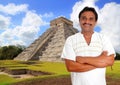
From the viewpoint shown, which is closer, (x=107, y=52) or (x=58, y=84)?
(x=107, y=52)

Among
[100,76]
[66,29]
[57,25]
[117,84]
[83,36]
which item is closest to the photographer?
[100,76]

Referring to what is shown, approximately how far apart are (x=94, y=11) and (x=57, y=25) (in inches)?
1819

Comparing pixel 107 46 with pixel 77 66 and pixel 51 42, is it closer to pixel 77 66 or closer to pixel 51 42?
pixel 77 66

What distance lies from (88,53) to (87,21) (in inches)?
17.0

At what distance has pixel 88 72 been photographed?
3.22 meters

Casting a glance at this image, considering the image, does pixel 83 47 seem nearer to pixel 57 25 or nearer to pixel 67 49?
pixel 67 49

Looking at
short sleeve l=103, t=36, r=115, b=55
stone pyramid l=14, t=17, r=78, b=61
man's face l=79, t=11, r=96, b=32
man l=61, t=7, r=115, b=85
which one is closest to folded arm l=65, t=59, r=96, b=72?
man l=61, t=7, r=115, b=85

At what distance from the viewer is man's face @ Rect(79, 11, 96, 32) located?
3.44 m

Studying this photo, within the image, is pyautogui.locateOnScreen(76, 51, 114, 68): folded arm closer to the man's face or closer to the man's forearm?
the man's forearm

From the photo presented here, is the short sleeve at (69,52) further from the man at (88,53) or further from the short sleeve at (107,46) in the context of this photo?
the short sleeve at (107,46)

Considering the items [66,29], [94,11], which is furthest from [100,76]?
[66,29]

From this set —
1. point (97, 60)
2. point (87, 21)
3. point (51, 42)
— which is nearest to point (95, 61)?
point (97, 60)

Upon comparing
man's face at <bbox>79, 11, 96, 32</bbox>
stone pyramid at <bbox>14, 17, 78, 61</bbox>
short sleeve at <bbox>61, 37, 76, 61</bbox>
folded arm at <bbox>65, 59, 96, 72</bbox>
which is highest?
stone pyramid at <bbox>14, 17, 78, 61</bbox>

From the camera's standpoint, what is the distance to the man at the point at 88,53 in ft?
10.6
